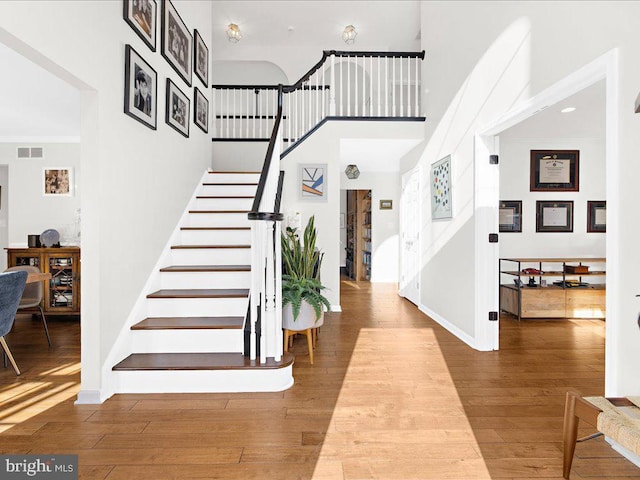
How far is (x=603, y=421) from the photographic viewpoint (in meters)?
1.51

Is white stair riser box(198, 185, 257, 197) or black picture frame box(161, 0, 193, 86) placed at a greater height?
black picture frame box(161, 0, 193, 86)

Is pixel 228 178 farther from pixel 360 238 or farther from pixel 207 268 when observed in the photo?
pixel 360 238

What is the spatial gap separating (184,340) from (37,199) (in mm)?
4124

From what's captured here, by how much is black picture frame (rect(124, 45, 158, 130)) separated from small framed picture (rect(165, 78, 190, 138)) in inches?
11.1

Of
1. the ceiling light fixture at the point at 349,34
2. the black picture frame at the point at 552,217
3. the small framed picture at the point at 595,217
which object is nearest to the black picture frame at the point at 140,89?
the ceiling light fixture at the point at 349,34

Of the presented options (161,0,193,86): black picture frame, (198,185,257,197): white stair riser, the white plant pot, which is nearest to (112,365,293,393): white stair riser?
the white plant pot

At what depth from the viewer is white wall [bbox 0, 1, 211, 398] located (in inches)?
75.6

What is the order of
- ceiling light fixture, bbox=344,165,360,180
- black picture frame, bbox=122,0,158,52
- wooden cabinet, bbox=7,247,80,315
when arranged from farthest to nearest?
1. ceiling light fixture, bbox=344,165,360,180
2. wooden cabinet, bbox=7,247,80,315
3. black picture frame, bbox=122,0,158,52

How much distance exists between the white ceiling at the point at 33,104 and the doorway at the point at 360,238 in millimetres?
5568

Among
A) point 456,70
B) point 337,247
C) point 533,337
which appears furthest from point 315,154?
point 533,337

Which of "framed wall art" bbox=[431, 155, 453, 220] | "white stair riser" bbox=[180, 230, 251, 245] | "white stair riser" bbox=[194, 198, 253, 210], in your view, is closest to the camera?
"white stair riser" bbox=[180, 230, 251, 245]

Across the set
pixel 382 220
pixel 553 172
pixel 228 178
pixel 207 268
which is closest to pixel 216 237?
pixel 207 268

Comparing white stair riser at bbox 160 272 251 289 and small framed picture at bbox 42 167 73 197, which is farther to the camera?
small framed picture at bbox 42 167 73 197

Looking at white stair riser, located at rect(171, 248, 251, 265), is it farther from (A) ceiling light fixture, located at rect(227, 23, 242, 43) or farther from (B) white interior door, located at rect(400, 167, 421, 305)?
(A) ceiling light fixture, located at rect(227, 23, 242, 43)
